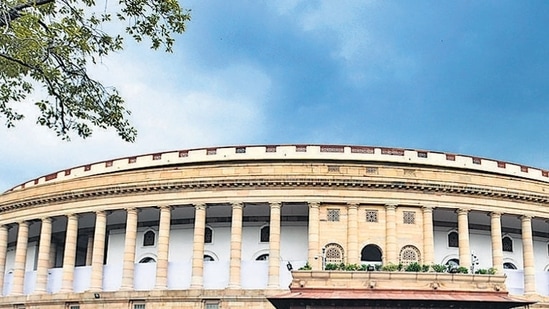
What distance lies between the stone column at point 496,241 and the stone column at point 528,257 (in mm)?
1785

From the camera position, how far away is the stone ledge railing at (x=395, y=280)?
1086 inches

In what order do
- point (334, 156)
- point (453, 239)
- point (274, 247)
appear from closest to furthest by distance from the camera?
point (274, 247)
point (453, 239)
point (334, 156)

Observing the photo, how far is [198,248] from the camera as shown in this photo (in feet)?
159

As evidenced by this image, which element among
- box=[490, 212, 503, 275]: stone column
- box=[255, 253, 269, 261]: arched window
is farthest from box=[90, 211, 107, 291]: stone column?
box=[490, 212, 503, 275]: stone column

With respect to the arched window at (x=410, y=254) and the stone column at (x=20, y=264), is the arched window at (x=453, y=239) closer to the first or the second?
the arched window at (x=410, y=254)

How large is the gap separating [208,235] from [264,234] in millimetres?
4101

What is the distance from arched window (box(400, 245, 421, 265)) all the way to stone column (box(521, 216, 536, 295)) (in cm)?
783

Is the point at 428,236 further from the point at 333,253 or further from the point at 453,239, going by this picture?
the point at 333,253

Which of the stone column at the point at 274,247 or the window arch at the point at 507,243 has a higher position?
the window arch at the point at 507,243

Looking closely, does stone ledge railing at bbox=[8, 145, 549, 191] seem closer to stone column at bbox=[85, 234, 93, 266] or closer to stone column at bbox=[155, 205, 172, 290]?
stone column at bbox=[85, 234, 93, 266]

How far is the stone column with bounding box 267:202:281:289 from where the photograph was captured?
1850 inches

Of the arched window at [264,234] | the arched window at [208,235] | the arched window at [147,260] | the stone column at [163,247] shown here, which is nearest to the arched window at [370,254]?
the arched window at [264,234]

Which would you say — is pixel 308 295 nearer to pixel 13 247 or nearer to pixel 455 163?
pixel 455 163

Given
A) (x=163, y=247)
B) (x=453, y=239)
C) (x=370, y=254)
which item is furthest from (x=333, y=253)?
(x=163, y=247)
